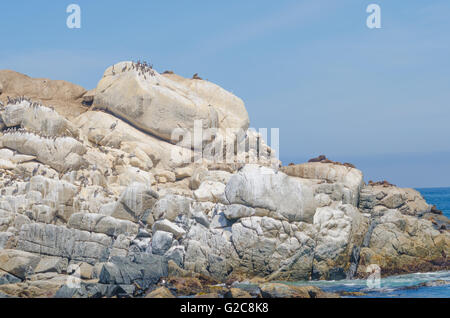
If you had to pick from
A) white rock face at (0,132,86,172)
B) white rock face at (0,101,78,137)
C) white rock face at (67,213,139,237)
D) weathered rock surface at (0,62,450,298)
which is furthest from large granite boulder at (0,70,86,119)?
white rock face at (67,213,139,237)

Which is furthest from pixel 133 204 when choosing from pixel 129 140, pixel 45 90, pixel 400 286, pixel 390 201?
pixel 45 90

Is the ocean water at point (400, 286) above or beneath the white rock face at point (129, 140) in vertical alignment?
beneath

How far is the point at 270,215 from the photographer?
3488 cm

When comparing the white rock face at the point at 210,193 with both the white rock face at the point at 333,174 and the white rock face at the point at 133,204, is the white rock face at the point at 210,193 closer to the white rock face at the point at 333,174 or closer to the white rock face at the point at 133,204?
the white rock face at the point at 133,204

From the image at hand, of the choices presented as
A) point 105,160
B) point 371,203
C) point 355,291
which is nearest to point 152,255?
point 355,291

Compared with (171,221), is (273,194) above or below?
above

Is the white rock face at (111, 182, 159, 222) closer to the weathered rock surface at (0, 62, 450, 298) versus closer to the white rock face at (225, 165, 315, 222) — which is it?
the weathered rock surface at (0, 62, 450, 298)

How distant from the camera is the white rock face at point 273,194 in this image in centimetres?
3509

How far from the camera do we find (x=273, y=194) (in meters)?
35.3

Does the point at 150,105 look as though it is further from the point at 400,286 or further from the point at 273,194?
the point at 400,286

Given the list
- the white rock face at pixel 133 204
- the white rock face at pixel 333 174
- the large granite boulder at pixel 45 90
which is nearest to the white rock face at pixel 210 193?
the white rock face at pixel 133 204

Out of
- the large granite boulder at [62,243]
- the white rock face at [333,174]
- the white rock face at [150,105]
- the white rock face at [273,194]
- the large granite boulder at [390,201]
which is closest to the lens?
the large granite boulder at [62,243]

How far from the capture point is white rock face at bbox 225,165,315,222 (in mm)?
35094

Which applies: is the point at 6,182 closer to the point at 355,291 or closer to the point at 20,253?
the point at 20,253
